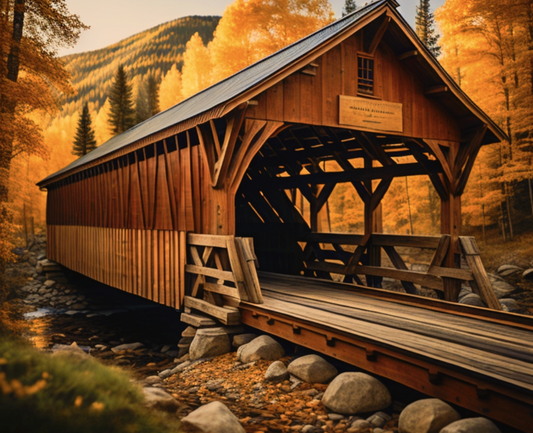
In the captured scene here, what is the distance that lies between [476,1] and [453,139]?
1053cm

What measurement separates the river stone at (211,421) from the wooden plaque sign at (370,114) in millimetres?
5759

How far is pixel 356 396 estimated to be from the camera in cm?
486

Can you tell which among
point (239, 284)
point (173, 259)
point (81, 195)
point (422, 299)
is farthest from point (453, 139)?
point (81, 195)

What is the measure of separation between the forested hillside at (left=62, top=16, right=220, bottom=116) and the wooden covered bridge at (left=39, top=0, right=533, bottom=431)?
109854 millimetres

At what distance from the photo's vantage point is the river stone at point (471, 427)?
12.5 ft

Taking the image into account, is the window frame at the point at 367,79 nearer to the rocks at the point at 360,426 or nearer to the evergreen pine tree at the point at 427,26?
the rocks at the point at 360,426

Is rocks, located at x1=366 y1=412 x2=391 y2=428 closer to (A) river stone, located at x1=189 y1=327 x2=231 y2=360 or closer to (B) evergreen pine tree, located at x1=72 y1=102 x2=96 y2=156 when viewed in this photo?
(A) river stone, located at x1=189 y1=327 x2=231 y2=360

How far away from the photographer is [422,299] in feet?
24.9

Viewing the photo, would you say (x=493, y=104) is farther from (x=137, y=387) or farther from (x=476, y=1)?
(x=137, y=387)

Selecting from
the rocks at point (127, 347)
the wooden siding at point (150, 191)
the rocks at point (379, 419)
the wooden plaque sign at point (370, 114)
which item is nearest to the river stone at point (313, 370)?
the rocks at point (379, 419)

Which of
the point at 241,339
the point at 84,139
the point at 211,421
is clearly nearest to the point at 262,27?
the point at 241,339

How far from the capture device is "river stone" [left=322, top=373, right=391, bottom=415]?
483 cm

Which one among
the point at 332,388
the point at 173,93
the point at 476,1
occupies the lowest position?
the point at 332,388

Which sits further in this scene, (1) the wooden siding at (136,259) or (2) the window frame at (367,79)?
(1) the wooden siding at (136,259)
